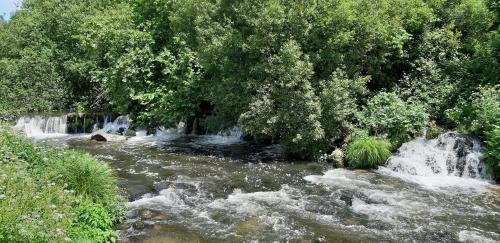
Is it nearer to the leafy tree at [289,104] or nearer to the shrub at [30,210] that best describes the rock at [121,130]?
the leafy tree at [289,104]

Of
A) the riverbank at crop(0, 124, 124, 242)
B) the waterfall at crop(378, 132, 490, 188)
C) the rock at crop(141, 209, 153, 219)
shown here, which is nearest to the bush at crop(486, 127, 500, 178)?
the waterfall at crop(378, 132, 490, 188)

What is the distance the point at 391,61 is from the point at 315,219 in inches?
454

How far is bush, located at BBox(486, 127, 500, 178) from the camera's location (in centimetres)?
1520

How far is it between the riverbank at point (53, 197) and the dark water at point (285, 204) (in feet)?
2.72

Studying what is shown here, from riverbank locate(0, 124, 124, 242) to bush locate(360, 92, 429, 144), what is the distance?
10.7 m

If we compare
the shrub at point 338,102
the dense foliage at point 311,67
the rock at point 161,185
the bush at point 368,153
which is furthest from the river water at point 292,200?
the dense foliage at point 311,67

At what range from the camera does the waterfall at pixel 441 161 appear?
1582 centimetres

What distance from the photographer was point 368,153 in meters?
16.7

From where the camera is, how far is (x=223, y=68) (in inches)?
752

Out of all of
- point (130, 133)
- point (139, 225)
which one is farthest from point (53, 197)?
point (130, 133)

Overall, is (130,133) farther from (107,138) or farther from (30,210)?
(30,210)

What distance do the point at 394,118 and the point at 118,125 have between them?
1594 centimetres

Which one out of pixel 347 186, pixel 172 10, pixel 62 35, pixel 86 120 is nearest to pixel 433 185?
pixel 347 186

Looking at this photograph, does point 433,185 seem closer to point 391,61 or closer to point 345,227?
point 345,227
